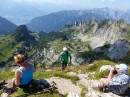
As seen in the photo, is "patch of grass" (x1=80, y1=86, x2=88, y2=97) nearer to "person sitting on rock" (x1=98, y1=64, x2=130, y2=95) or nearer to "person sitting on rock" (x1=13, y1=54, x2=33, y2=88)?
"person sitting on rock" (x1=98, y1=64, x2=130, y2=95)

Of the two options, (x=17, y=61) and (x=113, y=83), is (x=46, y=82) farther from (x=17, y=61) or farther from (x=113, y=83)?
(x=113, y=83)

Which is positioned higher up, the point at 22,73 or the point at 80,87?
the point at 22,73

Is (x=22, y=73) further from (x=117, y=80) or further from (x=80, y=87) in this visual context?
(x=117, y=80)

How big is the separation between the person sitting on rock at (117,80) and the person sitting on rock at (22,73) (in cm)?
513

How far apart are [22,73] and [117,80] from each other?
635cm

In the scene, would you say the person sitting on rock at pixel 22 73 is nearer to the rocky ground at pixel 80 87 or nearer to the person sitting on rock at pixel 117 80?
the rocky ground at pixel 80 87

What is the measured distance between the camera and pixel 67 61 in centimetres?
3750

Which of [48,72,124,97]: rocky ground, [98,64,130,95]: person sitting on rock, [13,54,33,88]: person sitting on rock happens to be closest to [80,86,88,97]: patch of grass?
[48,72,124,97]: rocky ground

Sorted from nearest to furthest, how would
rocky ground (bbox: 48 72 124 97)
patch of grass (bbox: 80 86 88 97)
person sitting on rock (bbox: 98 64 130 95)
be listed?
person sitting on rock (bbox: 98 64 130 95)
rocky ground (bbox: 48 72 124 97)
patch of grass (bbox: 80 86 88 97)

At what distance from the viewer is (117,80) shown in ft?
74.5

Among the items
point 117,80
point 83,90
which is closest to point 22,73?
point 83,90

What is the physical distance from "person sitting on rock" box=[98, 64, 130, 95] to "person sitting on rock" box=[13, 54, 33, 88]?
5133mm

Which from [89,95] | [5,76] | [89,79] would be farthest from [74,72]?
[89,95]

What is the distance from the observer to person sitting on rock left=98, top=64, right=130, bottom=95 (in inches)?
891
